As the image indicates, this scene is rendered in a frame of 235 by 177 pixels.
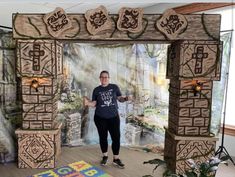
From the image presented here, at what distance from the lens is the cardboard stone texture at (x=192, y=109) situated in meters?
2.60

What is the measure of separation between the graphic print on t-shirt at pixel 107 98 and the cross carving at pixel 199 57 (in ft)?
3.46

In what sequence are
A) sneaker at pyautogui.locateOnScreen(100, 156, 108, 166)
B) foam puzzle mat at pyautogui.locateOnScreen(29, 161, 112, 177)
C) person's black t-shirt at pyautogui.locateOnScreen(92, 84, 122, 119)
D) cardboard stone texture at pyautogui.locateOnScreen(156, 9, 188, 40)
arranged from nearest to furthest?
cardboard stone texture at pyautogui.locateOnScreen(156, 9, 188, 40) → foam puzzle mat at pyautogui.locateOnScreen(29, 161, 112, 177) → person's black t-shirt at pyautogui.locateOnScreen(92, 84, 122, 119) → sneaker at pyautogui.locateOnScreen(100, 156, 108, 166)

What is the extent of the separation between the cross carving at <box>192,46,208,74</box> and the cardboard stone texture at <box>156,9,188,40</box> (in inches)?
11.2

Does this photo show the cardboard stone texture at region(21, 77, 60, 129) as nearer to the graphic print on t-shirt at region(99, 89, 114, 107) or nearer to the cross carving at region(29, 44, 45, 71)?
the cross carving at region(29, 44, 45, 71)

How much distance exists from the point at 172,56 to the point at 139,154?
1.51 metres

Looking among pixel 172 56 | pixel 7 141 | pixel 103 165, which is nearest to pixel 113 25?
pixel 172 56

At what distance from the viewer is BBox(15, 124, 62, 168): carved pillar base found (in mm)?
2689

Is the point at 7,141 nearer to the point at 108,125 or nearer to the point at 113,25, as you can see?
the point at 108,125

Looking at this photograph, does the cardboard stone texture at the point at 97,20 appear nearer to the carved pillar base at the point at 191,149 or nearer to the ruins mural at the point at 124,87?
the ruins mural at the point at 124,87

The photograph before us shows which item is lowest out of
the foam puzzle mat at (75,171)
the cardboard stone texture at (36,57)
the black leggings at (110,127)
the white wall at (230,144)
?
the foam puzzle mat at (75,171)

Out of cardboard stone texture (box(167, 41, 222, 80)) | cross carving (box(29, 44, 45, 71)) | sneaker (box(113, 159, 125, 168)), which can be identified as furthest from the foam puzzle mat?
cardboard stone texture (box(167, 41, 222, 80))

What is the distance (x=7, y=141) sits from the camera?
2879 millimetres

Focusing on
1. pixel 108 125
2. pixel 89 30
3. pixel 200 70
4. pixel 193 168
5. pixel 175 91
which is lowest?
pixel 108 125

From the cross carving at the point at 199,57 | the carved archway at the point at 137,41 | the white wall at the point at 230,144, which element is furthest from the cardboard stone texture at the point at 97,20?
the white wall at the point at 230,144
